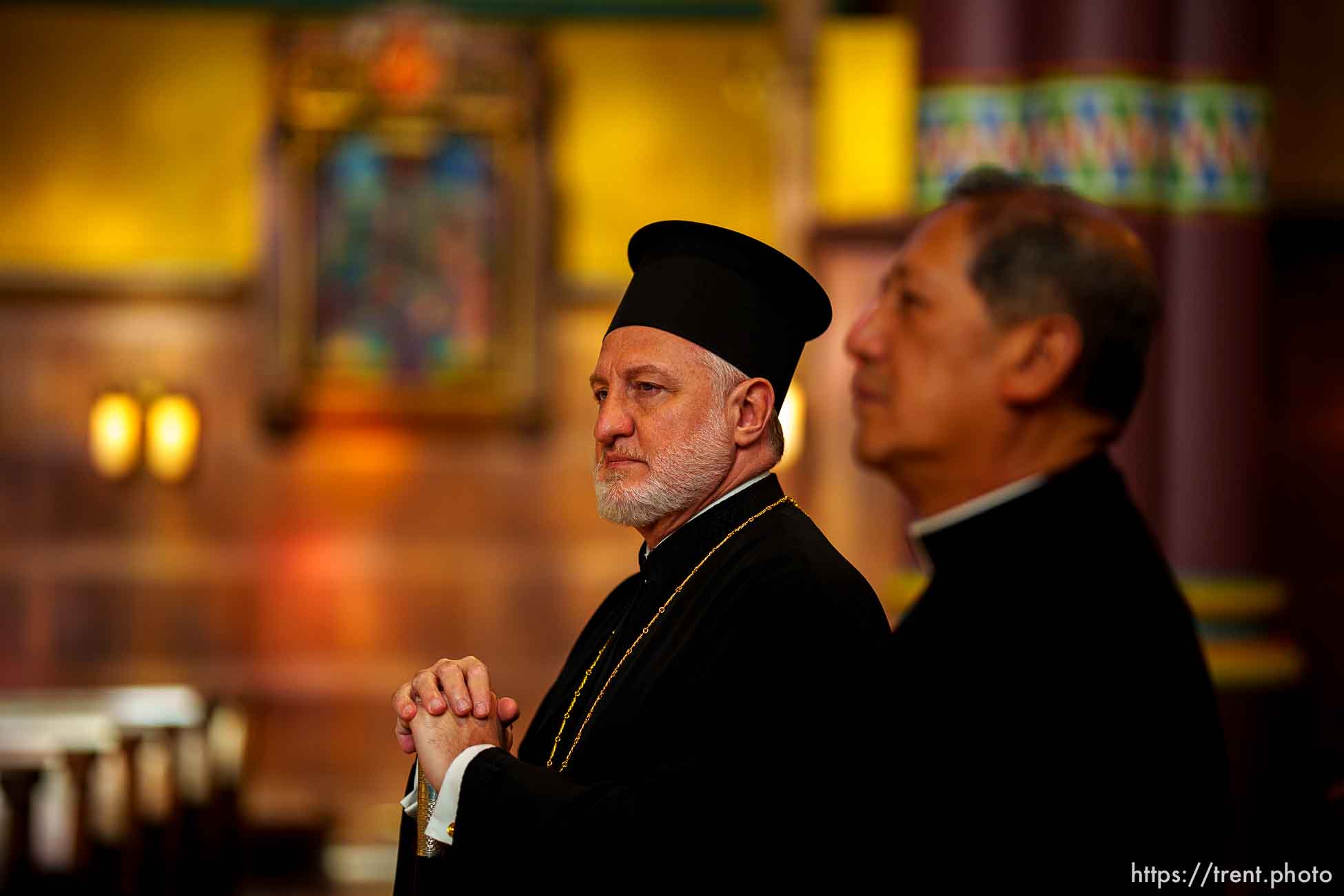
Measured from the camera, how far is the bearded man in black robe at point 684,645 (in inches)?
81.2

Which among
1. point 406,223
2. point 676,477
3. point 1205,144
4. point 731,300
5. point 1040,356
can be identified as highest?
point 406,223

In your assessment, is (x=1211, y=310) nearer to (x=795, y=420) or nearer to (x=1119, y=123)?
(x=1119, y=123)

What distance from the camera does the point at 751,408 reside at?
2400mm

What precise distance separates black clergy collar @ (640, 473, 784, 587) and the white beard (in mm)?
41

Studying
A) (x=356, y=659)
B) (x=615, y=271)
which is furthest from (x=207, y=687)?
(x=615, y=271)

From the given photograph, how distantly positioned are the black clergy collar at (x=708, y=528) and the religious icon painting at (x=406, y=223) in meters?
6.39

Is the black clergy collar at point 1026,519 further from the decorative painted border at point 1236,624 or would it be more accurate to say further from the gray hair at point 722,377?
the decorative painted border at point 1236,624

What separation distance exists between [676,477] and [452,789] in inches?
21.4

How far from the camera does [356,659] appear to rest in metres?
8.73

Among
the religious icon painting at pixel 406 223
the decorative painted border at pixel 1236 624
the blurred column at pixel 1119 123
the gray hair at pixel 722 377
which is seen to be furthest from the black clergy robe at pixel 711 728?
the religious icon painting at pixel 406 223

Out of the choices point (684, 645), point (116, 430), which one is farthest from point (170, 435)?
point (684, 645)

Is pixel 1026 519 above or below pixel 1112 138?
below

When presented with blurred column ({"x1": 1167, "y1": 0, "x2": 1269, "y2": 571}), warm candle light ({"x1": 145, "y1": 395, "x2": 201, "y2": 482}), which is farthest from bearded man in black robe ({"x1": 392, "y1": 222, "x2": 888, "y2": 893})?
warm candle light ({"x1": 145, "y1": 395, "x2": 201, "y2": 482})

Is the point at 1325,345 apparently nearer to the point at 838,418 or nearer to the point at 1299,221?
the point at 1299,221
